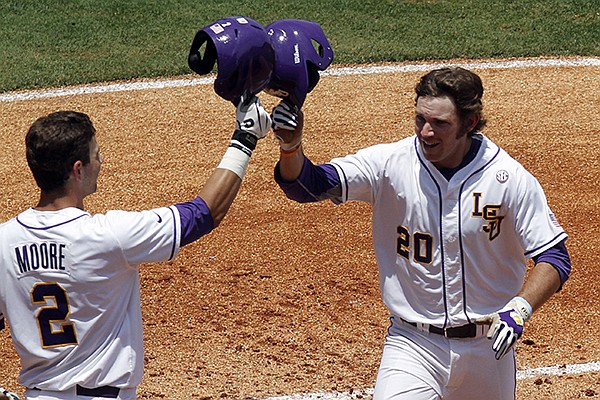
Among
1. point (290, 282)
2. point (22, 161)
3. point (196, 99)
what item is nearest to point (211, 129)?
point (196, 99)

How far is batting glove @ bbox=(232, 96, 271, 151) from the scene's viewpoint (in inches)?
175

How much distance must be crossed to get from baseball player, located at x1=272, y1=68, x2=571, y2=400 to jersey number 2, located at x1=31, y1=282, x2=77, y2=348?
128cm

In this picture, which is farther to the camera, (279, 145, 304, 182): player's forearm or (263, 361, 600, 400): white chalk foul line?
(263, 361, 600, 400): white chalk foul line

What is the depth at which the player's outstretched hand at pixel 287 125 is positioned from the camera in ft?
15.4

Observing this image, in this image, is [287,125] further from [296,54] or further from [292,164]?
[296,54]

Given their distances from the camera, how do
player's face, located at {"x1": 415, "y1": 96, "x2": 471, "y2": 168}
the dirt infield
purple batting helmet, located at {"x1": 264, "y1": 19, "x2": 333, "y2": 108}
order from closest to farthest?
player's face, located at {"x1": 415, "y1": 96, "x2": 471, "y2": 168}, purple batting helmet, located at {"x1": 264, "y1": 19, "x2": 333, "y2": 108}, the dirt infield

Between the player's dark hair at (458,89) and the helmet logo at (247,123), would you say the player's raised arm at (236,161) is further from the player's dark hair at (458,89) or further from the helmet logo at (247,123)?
the player's dark hair at (458,89)

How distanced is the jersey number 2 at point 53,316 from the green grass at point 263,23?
766 centimetres

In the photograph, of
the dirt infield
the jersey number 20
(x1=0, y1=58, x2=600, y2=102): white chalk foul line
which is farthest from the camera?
(x1=0, y1=58, x2=600, y2=102): white chalk foul line

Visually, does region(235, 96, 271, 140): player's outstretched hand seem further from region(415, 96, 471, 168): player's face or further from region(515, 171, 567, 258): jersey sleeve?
region(515, 171, 567, 258): jersey sleeve

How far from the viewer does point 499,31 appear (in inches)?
497

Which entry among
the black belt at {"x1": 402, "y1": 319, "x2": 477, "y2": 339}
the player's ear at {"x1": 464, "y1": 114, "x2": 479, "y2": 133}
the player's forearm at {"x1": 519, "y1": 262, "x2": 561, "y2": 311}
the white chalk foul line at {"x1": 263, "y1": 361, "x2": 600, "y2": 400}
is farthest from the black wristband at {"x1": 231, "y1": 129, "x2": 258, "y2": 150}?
the white chalk foul line at {"x1": 263, "y1": 361, "x2": 600, "y2": 400}

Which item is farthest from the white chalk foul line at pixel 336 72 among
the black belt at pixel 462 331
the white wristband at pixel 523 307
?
the white wristband at pixel 523 307

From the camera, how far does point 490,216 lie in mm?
4613
